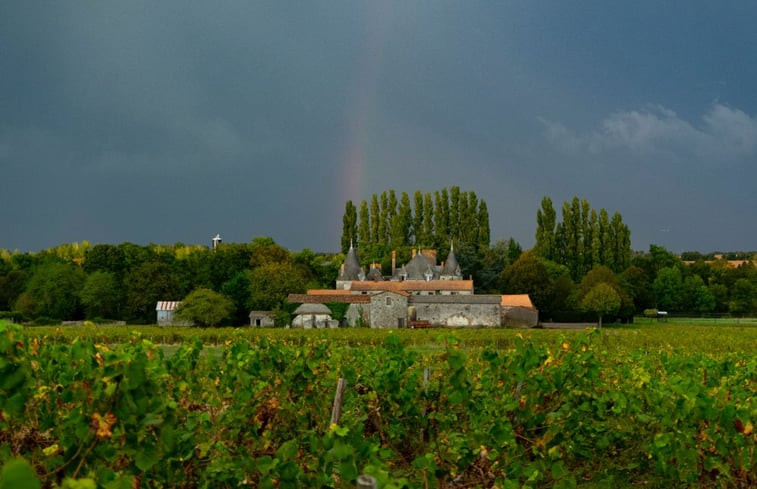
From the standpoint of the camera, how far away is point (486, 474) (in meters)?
5.40

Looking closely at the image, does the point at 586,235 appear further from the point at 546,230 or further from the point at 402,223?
the point at 402,223

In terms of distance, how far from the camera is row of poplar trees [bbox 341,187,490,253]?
263ft

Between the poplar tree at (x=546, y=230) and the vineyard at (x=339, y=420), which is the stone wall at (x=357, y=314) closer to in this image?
the poplar tree at (x=546, y=230)

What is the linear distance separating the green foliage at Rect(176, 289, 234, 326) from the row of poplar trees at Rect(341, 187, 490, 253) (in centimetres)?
2821

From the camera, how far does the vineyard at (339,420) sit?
3.80 meters

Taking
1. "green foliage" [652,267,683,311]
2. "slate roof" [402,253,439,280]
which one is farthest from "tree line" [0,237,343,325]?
"green foliage" [652,267,683,311]

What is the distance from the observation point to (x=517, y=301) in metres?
57.9

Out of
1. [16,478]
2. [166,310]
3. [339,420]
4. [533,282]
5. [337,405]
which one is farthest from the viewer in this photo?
[533,282]

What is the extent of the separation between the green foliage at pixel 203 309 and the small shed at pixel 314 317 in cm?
693

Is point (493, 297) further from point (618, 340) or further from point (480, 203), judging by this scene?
point (480, 203)

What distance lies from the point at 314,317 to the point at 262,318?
256 inches

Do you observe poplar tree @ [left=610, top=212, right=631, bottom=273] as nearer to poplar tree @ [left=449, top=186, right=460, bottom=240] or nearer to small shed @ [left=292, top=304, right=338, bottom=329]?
poplar tree @ [left=449, top=186, right=460, bottom=240]

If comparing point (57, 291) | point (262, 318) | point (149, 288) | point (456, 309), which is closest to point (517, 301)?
point (456, 309)

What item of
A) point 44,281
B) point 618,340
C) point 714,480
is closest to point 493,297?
point 618,340
